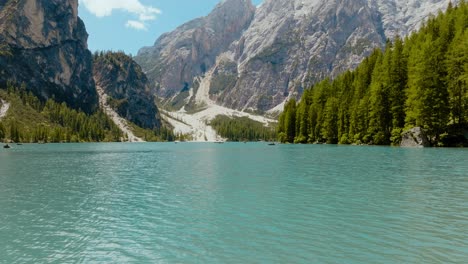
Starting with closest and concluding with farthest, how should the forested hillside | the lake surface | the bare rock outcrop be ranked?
the lake surface, the forested hillside, the bare rock outcrop

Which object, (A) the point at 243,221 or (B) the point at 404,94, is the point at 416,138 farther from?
(A) the point at 243,221

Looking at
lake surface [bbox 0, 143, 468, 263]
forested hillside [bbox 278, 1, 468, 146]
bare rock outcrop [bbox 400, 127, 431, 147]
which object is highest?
forested hillside [bbox 278, 1, 468, 146]

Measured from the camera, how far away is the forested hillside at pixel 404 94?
280ft

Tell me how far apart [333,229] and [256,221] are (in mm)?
4337

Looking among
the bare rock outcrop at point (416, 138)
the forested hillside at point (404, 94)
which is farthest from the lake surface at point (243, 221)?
the forested hillside at point (404, 94)

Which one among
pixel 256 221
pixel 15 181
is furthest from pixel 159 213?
pixel 15 181

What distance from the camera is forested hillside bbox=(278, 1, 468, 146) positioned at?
280ft

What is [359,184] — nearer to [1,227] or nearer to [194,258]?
[194,258]

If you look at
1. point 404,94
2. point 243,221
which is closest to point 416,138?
point 404,94

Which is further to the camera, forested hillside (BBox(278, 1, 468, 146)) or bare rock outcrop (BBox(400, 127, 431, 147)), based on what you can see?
bare rock outcrop (BBox(400, 127, 431, 147))

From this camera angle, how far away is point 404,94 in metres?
102

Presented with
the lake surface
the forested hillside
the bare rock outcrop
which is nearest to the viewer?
the lake surface

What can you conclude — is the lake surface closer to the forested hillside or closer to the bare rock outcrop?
the bare rock outcrop

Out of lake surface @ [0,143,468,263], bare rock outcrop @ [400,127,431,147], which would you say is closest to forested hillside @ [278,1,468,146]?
bare rock outcrop @ [400,127,431,147]
